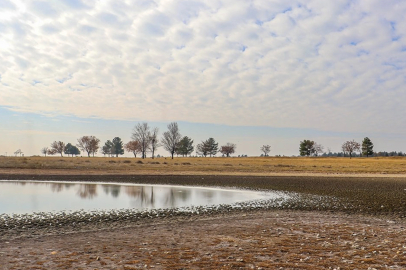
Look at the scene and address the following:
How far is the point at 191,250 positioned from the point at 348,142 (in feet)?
595

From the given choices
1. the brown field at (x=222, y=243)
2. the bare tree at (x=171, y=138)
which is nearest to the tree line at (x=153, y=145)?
the bare tree at (x=171, y=138)

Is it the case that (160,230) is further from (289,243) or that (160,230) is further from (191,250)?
(289,243)

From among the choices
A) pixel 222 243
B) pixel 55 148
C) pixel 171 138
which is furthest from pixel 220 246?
pixel 55 148

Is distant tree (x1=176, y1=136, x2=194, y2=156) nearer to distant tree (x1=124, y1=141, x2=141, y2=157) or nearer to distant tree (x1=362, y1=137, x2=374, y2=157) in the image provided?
distant tree (x1=124, y1=141, x2=141, y2=157)

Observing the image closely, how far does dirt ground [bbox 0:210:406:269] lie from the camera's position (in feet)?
30.0

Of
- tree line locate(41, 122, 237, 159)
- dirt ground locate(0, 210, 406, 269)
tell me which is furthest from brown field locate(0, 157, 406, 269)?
tree line locate(41, 122, 237, 159)

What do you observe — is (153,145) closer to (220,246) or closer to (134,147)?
(134,147)

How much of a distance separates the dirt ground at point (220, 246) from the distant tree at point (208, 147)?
155 meters

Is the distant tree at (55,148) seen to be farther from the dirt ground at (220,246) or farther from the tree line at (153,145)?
the dirt ground at (220,246)

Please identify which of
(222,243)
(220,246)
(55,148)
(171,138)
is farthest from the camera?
(55,148)

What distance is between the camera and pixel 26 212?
19.5 metres

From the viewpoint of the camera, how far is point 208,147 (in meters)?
172

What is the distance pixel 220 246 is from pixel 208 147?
528 feet

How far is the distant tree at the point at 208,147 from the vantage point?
172 metres
